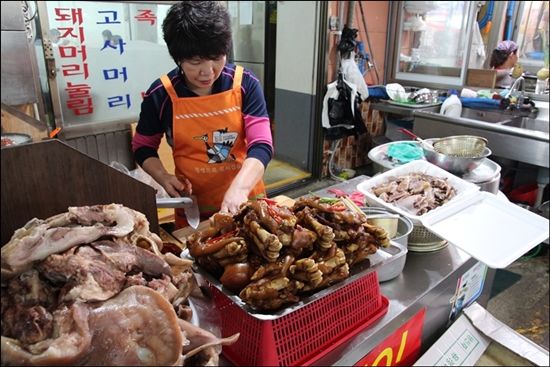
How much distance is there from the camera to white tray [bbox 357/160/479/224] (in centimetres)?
167

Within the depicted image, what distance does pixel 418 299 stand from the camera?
1.45 meters

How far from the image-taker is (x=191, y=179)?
2.17m

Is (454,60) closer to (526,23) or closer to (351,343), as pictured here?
(526,23)

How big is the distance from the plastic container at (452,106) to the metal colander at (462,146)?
94.7 inches

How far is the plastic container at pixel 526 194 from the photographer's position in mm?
4266

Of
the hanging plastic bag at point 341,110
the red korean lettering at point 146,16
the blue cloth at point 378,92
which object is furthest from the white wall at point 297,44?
the red korean lettering at point 146,16

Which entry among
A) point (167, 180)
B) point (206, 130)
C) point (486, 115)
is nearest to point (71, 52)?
point (206, 130)

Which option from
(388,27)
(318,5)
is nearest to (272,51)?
(318,5)

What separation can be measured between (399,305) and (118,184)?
1001mm

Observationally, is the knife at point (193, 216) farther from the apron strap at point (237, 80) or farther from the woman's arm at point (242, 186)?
the apron strap at point (237, 80)

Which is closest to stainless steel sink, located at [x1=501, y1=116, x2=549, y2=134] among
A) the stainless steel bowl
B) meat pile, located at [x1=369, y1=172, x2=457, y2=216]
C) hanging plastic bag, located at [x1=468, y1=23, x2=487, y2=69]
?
hanging plastic bag, located at [x1=468, y1=23, x2=487, y2=69]

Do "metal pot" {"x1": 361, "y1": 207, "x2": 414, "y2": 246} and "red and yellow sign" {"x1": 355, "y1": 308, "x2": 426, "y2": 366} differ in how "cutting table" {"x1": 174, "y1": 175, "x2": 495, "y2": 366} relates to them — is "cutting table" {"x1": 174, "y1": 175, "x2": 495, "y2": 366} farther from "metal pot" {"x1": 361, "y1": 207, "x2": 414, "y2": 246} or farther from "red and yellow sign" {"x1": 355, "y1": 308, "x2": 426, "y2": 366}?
"metal pot" {"x1": 361, "y1": 207, "x2": 414, "y2": 246}

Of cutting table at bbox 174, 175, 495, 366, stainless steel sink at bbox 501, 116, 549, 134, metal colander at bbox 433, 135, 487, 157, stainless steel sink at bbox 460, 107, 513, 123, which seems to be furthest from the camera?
stainless steel sink at bbox 460, 107, 513, 123

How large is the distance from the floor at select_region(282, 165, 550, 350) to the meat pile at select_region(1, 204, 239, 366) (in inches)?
120
